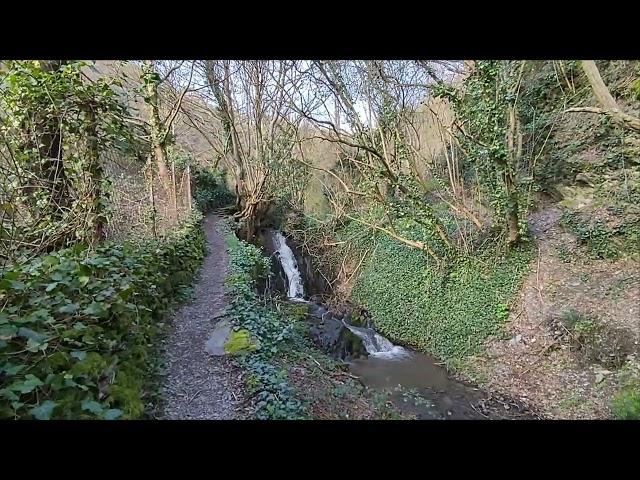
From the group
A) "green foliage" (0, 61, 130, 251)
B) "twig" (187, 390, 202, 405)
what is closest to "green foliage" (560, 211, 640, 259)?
"twig" (187, 390, 202, 405)

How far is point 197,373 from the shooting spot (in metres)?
3.25

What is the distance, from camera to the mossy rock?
364 centimetres

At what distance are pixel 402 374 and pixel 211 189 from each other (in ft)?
38.0

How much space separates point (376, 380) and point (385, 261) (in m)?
3.60

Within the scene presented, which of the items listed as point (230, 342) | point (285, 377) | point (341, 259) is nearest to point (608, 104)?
point (285, 377)

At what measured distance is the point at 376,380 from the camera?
18.3 feet

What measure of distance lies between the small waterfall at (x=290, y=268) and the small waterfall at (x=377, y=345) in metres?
2.95

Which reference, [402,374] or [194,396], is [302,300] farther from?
[194,396]

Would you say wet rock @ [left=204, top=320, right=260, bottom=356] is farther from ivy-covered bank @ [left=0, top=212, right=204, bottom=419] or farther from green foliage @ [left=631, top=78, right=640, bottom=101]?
green foliage @ [left=631, top=78, right=640, bottom=101]

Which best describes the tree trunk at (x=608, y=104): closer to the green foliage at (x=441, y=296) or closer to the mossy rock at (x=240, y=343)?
the green foliage at (x=441, y=296)

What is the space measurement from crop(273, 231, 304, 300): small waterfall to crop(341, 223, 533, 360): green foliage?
1.94m

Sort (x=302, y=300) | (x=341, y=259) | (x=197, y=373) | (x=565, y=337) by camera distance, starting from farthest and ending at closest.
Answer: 1. (x=341, y=259)
2. (x=302, y=300)
3. (x=565, y=337)
4. (x=197, y=373)
